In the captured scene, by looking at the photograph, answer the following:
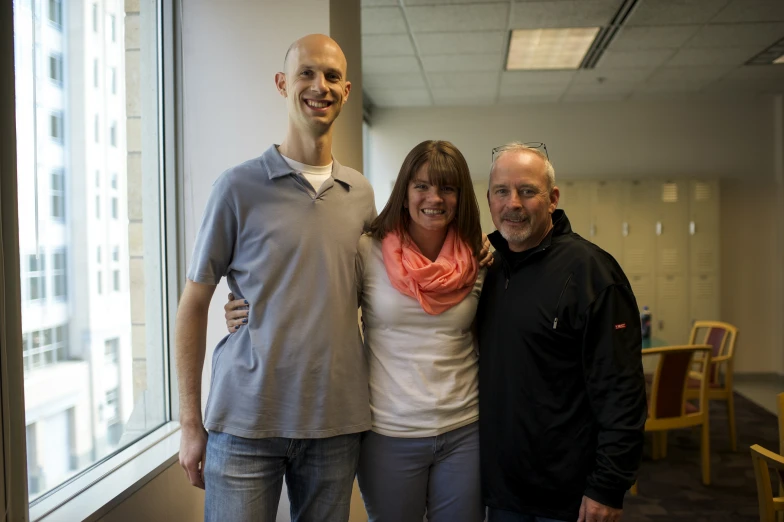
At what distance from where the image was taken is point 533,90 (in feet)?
21.1

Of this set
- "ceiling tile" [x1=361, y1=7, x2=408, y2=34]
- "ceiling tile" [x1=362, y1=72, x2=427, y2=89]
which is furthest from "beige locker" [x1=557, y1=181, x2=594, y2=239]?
"ceiling tile" [x1=361, y1=7, x2=408, y2=34]

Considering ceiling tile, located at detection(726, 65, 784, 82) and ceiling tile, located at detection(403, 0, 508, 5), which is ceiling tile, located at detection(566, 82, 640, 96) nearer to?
ceiling tile, located at detection(726, 65, 784, 82)

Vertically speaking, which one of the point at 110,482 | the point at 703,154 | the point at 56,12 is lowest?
the point at 110,482

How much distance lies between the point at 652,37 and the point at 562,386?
13.4 feet

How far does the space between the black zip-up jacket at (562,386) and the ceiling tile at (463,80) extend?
451 cm

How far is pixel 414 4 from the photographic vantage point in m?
4.02

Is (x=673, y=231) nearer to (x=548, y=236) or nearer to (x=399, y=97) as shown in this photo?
(x=399, y=97)

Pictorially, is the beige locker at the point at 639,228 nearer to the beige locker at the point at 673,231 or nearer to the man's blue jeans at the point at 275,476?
the beige locker at the point at 673,231

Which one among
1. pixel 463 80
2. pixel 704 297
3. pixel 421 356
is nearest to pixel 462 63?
pixel 463 80

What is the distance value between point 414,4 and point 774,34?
289cm

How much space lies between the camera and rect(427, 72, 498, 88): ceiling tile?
19.1ft

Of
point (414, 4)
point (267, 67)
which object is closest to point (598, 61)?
point (414, 4)

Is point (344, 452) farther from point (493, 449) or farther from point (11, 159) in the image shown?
point (11, 159)

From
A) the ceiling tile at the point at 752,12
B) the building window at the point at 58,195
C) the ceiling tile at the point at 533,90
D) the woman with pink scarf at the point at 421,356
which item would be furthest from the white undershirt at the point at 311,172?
the ceiling tile at the point at 533,90
